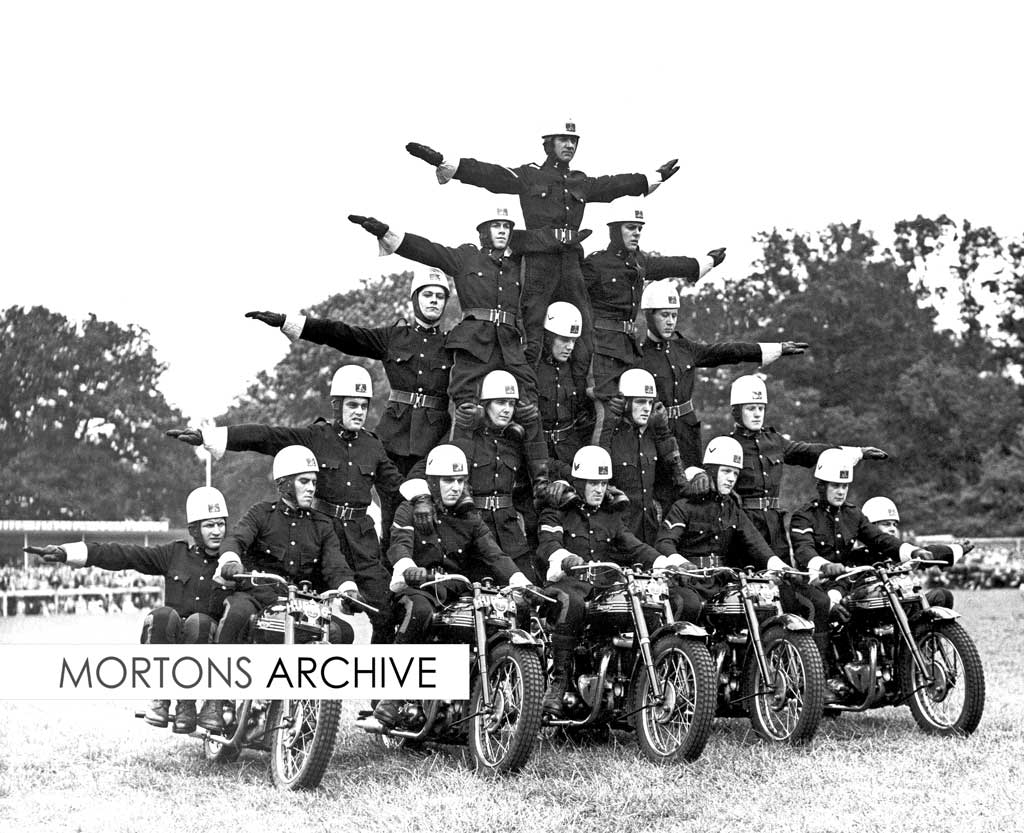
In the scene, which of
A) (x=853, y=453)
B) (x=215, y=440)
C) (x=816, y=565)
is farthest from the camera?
(x=853, y=453)

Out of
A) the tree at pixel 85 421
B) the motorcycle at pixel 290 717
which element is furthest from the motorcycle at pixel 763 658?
the tree at pixel 85 421

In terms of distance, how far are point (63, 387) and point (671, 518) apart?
47.1m

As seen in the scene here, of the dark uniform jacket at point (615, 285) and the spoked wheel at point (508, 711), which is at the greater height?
the dark uniform jacket at point (615, 285)

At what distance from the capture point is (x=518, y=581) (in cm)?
961

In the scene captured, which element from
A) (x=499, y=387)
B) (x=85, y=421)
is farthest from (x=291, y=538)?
(x=85, y=421)

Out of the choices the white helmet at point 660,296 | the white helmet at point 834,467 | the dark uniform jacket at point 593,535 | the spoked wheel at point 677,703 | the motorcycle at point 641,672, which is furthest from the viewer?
the white helmet at point 660,296

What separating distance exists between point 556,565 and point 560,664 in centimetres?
69

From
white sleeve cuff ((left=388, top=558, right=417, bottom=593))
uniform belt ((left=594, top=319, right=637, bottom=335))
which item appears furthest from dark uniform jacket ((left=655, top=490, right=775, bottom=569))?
white sleeve cuff ((left=388, top=558, right=417, bottom=593))

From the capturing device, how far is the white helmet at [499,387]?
10828mm

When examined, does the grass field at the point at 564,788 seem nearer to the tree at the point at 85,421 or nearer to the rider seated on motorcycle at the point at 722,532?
the rider seated on motorcycle at the point at 722,532

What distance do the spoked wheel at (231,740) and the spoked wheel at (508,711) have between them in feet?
4.66

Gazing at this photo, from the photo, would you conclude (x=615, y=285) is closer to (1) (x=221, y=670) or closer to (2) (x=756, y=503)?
(2) (x=756, y=503)

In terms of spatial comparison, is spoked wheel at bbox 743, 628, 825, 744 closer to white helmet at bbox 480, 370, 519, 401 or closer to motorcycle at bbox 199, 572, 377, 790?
white helmet at bbox 480, 370, 519, 401

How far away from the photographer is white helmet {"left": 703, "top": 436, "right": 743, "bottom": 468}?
11.1m
